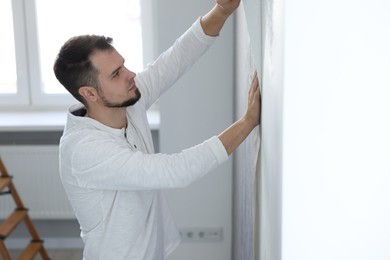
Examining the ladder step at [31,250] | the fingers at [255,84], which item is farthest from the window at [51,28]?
the fingers at [255,84]

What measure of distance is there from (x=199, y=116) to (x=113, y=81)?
49.9 inches

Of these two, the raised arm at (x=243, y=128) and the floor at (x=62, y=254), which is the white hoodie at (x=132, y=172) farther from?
the floor at (x=62, y=254)

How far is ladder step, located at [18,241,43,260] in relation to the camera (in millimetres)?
3148

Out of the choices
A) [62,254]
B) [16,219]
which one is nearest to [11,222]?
[16,219]

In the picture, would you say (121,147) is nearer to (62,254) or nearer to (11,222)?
(11,222)

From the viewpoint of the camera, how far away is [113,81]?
1.76 m

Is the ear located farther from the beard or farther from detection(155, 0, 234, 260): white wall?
detection(155, 0, 234, 260): white wall

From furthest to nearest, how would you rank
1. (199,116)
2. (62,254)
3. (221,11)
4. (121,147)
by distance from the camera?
(62,254)
(199,116)
(221,11)
(121,147)
